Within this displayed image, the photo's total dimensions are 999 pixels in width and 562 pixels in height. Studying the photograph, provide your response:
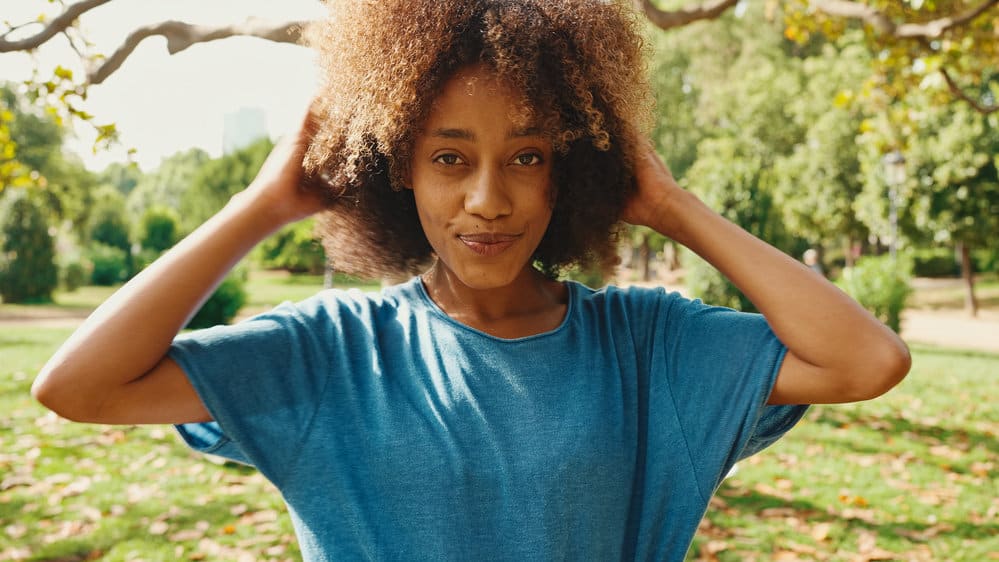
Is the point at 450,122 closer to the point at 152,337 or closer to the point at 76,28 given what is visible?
the point at 152,337

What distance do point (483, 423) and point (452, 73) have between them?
717mm

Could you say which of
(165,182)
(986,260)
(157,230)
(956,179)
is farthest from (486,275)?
(165,182)

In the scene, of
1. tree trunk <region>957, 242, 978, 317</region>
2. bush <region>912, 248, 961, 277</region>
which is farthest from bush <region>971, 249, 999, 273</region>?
tree trunk <region>957, 242, 978, 317</region>

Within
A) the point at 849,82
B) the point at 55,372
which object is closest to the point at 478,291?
the point at 55,372

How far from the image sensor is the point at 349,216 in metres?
1.88

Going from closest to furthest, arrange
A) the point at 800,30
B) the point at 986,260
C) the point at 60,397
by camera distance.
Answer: the point at 60,397
the point at 800,30
the point at 986,260

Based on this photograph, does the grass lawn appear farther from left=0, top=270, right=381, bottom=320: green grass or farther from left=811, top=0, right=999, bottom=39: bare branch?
left=0, top=270, right=381, bottom=320: green grass

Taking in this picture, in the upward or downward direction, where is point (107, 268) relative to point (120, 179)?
downward

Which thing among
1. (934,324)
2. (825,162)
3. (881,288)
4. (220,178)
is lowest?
(934,324)

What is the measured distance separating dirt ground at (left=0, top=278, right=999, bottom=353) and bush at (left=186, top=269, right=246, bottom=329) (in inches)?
219

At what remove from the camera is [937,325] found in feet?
63.8

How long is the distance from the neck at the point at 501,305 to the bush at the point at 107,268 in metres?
30.4

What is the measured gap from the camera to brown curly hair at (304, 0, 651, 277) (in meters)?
1.55

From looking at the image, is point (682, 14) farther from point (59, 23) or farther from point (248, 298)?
point (248, 298)
